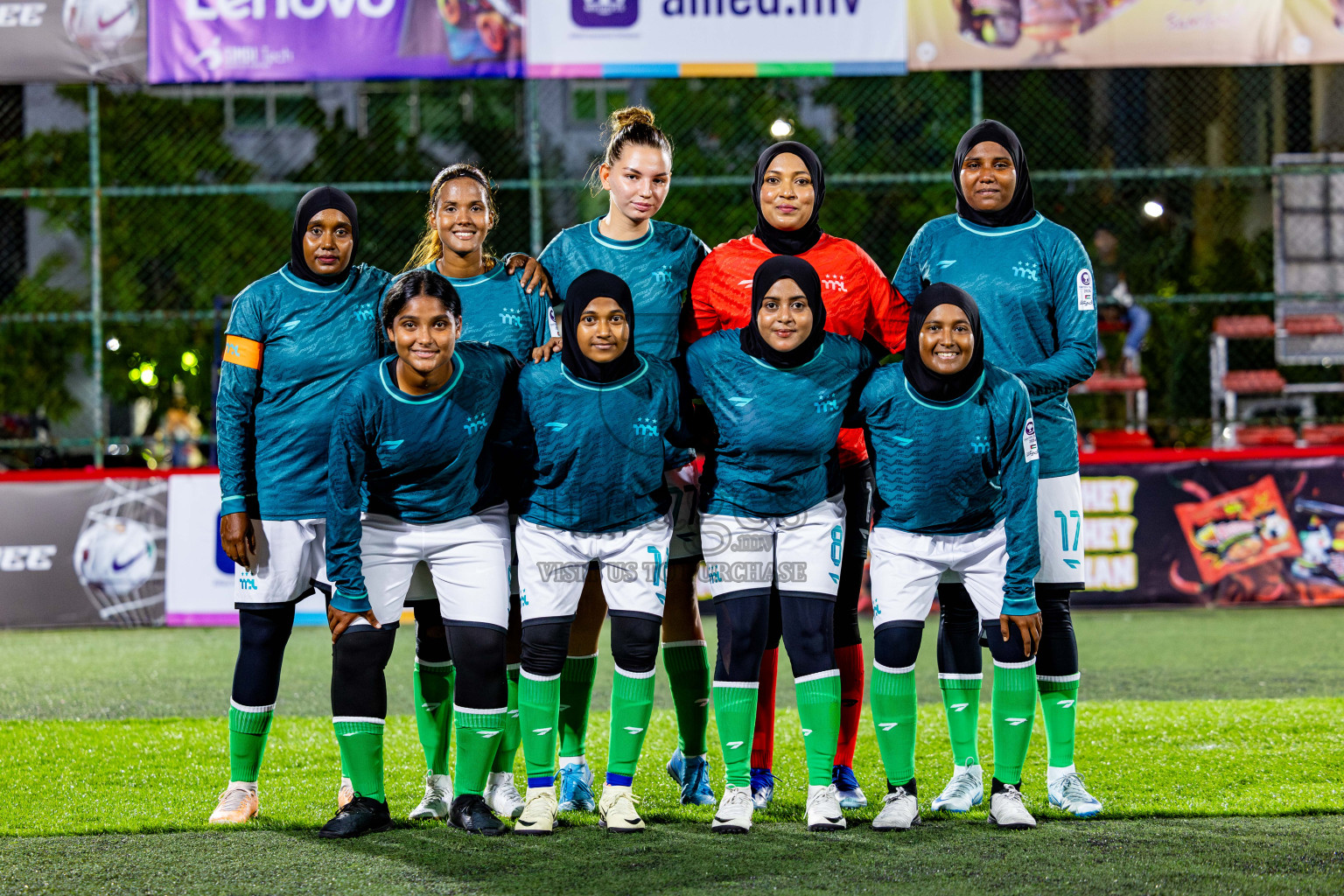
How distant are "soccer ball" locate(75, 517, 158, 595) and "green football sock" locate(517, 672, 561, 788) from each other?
21.8 feet

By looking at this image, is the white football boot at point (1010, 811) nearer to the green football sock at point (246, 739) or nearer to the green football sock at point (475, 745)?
the green football sock at point (475, 745)

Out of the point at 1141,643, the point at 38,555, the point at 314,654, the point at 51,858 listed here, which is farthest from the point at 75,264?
the point at 51,858

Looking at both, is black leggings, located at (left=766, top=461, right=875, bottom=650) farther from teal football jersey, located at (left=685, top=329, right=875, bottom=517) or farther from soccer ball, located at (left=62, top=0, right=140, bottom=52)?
soccer ball, located at (left=62, top=0, right=140, bottom=52)

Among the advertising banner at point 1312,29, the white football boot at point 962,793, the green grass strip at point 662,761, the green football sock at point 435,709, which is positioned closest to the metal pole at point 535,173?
the green grass strip at point 662,761

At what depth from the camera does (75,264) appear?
93.9 feet

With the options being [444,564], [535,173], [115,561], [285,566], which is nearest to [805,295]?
[444,564]

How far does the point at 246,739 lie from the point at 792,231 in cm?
243

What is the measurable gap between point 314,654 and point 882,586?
5.56 metres

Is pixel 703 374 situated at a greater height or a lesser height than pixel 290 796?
greater

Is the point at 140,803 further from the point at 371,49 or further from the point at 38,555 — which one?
the point at 371,49

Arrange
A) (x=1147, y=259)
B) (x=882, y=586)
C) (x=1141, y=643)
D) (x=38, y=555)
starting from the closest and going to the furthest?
1. (x=882, y=586)
2. (x=1141, y=643)
3. (x=38, y=555)
4. (x=1147, y=259)

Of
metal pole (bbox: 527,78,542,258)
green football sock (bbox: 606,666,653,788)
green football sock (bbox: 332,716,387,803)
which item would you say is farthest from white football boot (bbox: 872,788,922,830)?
metal pole (bbox: 527,78,542,258)

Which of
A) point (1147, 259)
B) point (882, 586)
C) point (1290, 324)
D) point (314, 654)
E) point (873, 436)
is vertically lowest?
point (314, 654)

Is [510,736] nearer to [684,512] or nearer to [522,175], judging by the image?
[684,512]
